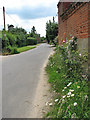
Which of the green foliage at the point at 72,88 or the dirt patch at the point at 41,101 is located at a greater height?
the green foliage at the point at 72,88

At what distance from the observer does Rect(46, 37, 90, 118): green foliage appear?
282cm

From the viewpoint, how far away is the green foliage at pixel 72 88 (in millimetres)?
2824

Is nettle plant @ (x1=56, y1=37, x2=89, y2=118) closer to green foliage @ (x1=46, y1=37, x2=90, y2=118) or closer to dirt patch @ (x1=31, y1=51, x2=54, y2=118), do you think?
green foliage @ (x1=46, y1=37, x2=90, y2=118)

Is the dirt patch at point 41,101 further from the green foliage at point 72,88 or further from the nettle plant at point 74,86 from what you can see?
the nettle plant at point 74,86

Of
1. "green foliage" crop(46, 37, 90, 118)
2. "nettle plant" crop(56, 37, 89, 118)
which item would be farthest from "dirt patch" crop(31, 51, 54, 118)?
"nettle plant" crop(56, 37, 89, 118)

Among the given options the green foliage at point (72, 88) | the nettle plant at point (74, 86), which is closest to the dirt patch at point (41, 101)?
the green foliage at point (72, 88)

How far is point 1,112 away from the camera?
3.21 m

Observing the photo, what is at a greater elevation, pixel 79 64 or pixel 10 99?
pixel 79 64

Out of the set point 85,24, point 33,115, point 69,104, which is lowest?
point 33,115

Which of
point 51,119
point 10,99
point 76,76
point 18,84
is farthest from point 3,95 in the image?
point 76,76

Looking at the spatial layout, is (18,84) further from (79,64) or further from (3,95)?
(79,64)

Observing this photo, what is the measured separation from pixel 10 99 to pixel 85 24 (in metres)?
3.01

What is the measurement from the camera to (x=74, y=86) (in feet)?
12.1

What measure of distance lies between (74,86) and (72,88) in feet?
0.34
